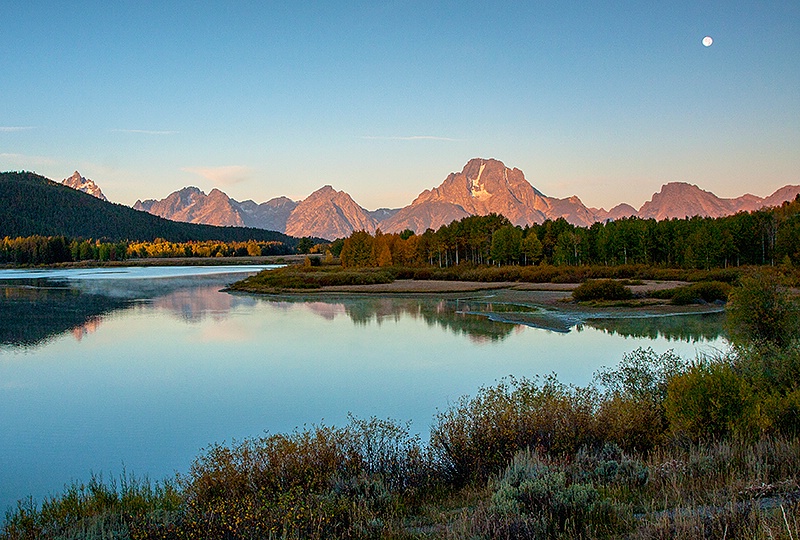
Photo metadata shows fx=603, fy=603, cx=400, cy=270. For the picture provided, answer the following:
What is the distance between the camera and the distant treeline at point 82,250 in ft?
406

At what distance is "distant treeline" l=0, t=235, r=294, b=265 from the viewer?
124 metres

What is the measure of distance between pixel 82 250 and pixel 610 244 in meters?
112

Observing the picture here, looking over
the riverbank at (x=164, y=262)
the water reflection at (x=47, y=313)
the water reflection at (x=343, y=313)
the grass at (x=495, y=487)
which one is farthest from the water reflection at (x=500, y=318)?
the riverbank at (x=164, y=262)

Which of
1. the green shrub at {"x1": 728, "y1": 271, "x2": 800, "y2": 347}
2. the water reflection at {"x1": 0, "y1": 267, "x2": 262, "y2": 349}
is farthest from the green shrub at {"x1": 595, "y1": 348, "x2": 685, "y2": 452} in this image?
the water reflection at {"x1": 0, "y1": 267, "x2": 262, "y2": 349}

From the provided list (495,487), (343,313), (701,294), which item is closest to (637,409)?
(495,487)

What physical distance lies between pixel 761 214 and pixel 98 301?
69.7 metres

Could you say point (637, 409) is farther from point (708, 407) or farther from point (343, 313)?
point (343, 313)

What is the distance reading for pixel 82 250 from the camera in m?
133

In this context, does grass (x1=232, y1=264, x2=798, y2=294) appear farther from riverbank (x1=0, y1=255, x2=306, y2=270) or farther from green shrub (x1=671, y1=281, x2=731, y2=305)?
riverbank (x1=0, y1=255, x2=306, y2=270)

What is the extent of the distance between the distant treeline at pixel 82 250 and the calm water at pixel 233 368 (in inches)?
3740

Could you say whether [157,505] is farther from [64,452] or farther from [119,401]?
[119,401]

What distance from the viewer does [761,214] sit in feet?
229

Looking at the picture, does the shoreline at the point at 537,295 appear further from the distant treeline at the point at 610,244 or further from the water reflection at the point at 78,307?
the distant treeline at the point at 610,244

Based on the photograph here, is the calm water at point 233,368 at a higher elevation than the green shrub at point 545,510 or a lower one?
lower
